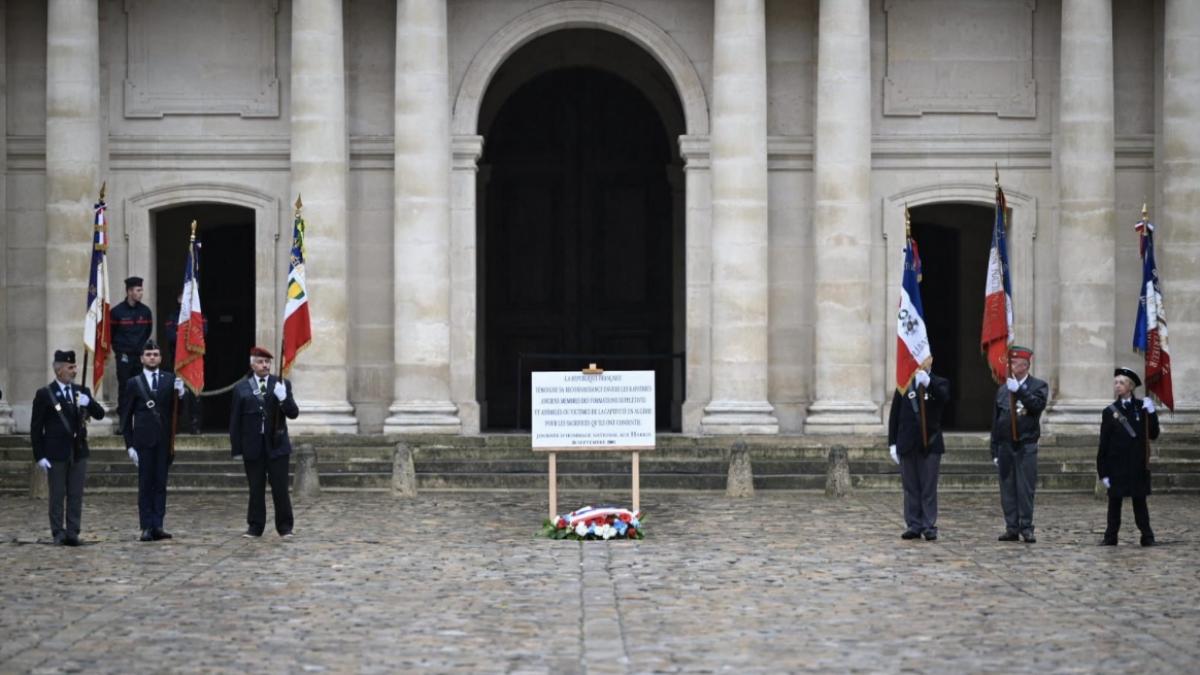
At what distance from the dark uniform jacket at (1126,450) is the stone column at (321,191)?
13149 millimetres

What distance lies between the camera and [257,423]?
68.2 feet

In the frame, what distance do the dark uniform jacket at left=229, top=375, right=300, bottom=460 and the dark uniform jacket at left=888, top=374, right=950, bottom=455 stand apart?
625cm

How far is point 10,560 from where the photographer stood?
1875cm

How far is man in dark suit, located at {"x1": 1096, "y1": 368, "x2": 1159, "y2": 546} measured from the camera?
20.0 m

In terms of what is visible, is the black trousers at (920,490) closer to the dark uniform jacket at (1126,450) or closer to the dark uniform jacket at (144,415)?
the dark uniform jacket at (1126,450)

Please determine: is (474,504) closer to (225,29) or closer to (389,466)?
(389,466)

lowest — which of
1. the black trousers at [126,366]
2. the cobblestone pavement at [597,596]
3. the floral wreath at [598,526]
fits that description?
the cobblestone pavement at [597,596]

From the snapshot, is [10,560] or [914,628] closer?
[914,628]

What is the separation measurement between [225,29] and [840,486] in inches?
495

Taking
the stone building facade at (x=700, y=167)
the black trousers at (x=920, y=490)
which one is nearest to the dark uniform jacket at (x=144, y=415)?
the black trousers at (x=920, y=490)

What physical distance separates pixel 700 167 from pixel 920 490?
1159 centimetres

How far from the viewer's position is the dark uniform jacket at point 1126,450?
2005cm

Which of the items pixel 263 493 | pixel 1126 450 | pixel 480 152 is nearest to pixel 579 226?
pixel 480 152

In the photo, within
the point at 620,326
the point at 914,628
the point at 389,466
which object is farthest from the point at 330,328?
the point at 914,628
